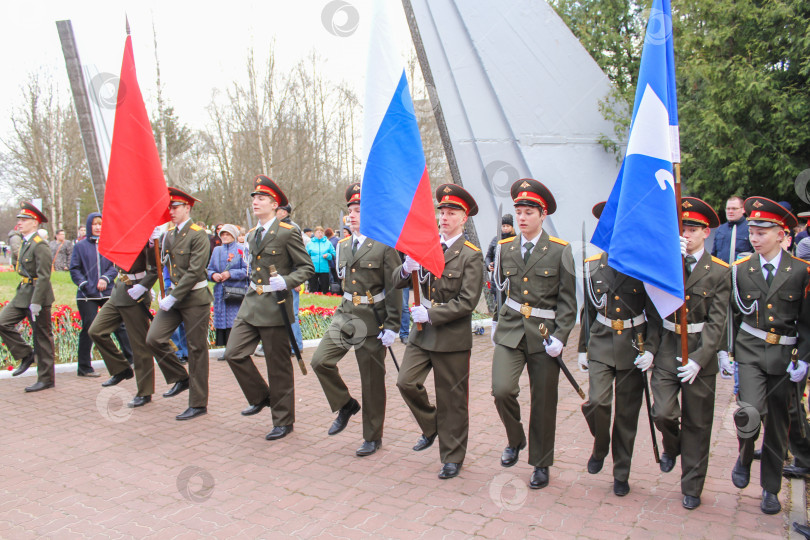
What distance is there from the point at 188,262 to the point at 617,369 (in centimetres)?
433

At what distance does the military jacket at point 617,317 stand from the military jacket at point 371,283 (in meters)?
1.66

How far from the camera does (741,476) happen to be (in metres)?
4.40

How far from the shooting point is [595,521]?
154 inches

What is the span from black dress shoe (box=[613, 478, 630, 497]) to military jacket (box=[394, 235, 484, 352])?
1.42m

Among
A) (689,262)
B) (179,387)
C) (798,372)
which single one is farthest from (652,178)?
(179,387)

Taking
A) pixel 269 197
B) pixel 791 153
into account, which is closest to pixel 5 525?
pixel 269 197

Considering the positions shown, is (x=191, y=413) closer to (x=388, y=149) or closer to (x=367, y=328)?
(x=367, y=328)

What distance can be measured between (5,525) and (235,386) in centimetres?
369

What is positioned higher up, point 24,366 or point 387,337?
point 387,337

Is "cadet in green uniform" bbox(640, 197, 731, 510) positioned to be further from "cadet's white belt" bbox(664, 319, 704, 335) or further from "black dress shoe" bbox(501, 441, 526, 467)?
"black dress shoe" bbox(501, 441, 526, 467)

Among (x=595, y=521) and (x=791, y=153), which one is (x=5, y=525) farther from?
(x=791, y=153)

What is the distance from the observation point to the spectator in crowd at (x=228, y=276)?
30.5 ft

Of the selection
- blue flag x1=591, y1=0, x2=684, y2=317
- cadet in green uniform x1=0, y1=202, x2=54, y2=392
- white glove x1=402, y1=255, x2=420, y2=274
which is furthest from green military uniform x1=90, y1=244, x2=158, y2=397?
blue flag x1=591, y1=0, x2=684, y2=317

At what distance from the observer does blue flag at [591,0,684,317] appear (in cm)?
414
